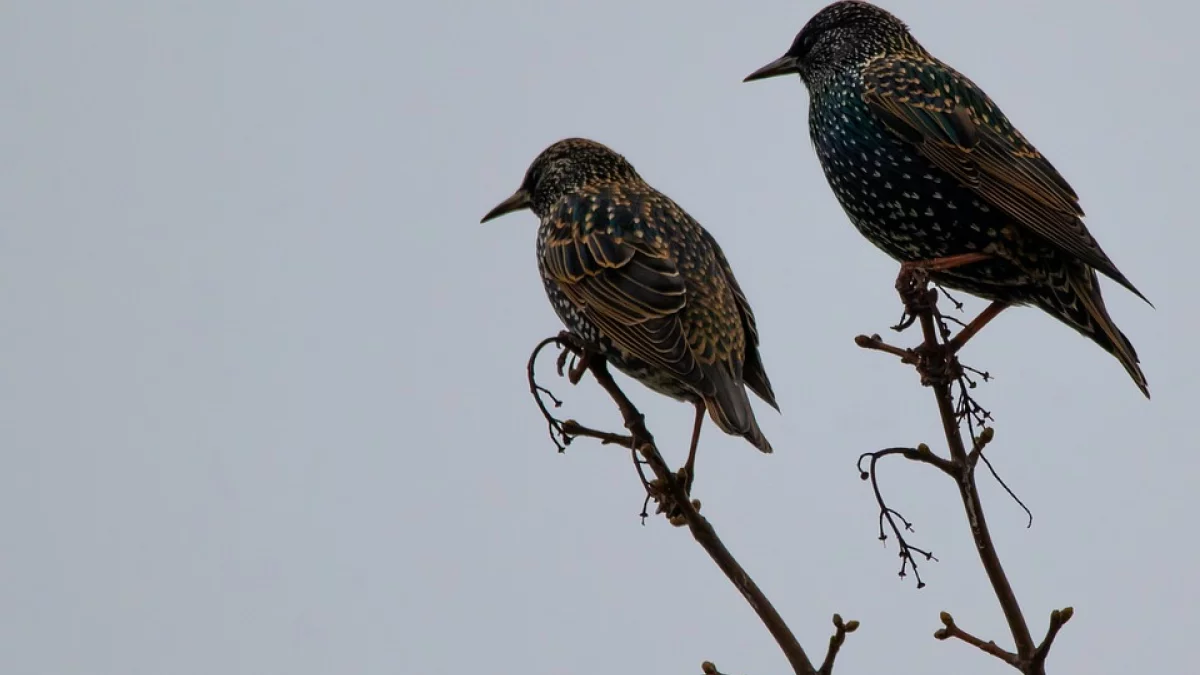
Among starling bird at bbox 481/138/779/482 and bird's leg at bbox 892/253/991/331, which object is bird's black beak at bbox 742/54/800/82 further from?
bird's leg at bbox 892/253/991/331

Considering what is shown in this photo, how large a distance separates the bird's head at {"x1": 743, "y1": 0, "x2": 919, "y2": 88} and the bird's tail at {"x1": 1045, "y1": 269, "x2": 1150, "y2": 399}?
133cm

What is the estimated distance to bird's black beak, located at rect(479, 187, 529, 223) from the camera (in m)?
7.05

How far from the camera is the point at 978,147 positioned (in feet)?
20.0

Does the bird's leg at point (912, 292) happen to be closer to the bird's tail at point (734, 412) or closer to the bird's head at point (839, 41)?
the bird's tail at point (734, 412)

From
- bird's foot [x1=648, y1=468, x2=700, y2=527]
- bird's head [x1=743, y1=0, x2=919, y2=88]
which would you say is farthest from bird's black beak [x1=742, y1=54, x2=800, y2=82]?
bird's foot [x1=648, y1=468, x2=700, y2=527]

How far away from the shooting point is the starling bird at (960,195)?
5941 mm

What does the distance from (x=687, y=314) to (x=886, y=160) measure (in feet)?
3.66

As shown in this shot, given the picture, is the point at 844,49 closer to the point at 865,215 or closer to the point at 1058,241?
the point at 865,215

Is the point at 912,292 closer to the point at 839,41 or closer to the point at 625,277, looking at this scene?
the point at 625,277

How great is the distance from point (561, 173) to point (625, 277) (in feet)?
4.31

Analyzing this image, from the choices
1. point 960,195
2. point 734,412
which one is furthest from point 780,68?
point 734,412

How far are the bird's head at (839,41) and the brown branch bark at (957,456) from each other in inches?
75.6

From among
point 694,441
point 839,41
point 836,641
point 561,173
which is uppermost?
point 839,41

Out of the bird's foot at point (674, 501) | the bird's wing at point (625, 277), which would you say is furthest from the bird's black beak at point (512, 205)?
the bird's foot at point (674, 501)
